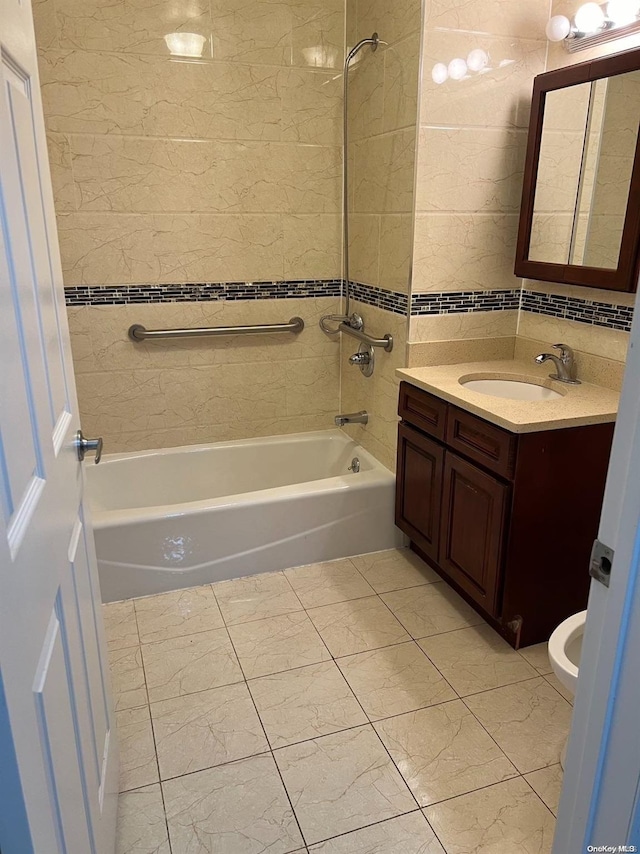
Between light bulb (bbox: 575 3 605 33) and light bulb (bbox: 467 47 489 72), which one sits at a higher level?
light bulb (bbox: 575 3 605 33)

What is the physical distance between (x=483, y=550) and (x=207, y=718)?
1.00 m

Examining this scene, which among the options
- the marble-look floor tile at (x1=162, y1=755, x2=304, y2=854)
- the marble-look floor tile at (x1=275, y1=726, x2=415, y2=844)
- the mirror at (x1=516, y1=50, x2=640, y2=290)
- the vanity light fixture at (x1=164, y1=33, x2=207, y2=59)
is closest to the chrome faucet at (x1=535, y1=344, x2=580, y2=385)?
the mirror at (x1=516, y1=50, x2=640, y2=290)

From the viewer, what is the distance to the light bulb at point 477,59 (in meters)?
2.19

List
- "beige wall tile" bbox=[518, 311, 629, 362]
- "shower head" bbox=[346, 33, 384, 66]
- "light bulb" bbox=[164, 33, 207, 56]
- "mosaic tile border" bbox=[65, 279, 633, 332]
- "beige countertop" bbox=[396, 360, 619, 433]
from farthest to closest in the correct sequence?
"light bulb" bbox=[164, 33, 207, 56], "shower head" bbox=[346, 33, 384, 66], "mosaic tile border" bbox=[65, 279, 633, 332], "beige wall tile" bbox=[518, 311, 629, 362], "beige countertop" bbox=[396, 360, 619, 433]

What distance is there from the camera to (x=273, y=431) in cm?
314

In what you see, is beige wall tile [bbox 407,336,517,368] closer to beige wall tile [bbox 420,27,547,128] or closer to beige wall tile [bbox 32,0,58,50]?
beige wall tile [bbox 420,27,547,128]

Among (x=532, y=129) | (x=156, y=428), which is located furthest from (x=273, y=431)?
(x=532, y=129)

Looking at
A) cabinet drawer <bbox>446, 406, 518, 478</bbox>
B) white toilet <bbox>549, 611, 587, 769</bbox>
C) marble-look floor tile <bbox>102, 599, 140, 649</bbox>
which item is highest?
cabinet drawer <bbox>446, 406, 518, 478</bbox>

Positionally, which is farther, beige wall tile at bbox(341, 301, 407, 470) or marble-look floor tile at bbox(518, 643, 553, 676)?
beige wall tile at bbox(341, 301, 407, 470)

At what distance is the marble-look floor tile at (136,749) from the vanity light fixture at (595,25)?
8.25 ft

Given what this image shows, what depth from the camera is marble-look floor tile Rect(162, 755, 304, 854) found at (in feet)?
4.80

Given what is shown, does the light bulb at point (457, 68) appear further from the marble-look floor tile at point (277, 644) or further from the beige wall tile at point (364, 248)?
the marble-look floor tile at point (277, 644)

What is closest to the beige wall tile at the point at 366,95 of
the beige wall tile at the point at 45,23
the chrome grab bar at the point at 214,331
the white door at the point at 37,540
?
the chrome grab bar at the point at 214,331

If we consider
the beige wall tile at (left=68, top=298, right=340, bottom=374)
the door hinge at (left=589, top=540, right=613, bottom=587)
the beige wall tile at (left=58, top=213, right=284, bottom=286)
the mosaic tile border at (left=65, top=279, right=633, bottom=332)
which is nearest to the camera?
the door hinge at (left=589, top=540, right=613, bottom=587)
